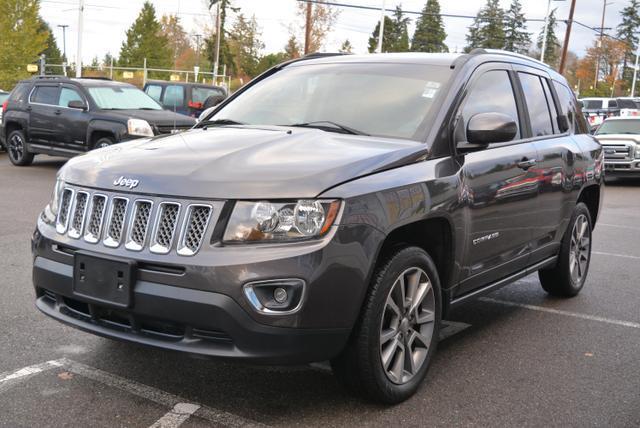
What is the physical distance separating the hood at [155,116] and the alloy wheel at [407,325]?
1008cm

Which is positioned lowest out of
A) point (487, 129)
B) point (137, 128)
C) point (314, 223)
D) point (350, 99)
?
point (137, 128)

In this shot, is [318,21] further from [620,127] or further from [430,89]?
[430,89]

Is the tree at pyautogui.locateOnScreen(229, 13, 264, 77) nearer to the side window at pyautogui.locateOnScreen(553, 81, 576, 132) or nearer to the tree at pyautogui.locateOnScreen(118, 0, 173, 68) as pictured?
the tree at pyautogui.locateOnScreen(118, 0, 173, 68)

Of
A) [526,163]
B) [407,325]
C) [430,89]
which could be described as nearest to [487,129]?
[430,89]

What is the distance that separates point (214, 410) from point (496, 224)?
6.79 ft

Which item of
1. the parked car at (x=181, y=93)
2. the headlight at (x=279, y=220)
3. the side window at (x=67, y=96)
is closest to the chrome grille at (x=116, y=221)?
the headlight at (x=279, y=220)

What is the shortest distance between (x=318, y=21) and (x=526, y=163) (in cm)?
3554

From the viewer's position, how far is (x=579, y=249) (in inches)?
246

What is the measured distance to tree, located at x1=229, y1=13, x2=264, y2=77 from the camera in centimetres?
6284

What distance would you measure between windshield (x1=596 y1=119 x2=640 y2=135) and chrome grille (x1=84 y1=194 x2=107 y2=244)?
59.4 ft

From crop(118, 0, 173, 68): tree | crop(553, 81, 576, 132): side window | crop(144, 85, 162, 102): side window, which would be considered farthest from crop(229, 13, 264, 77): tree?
crop(553, 81, 576, 132): side window

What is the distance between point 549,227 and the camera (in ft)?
17.6

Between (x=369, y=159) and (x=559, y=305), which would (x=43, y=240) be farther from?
(x=559, y=305)

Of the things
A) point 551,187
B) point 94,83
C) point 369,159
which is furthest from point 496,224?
point 94,83
